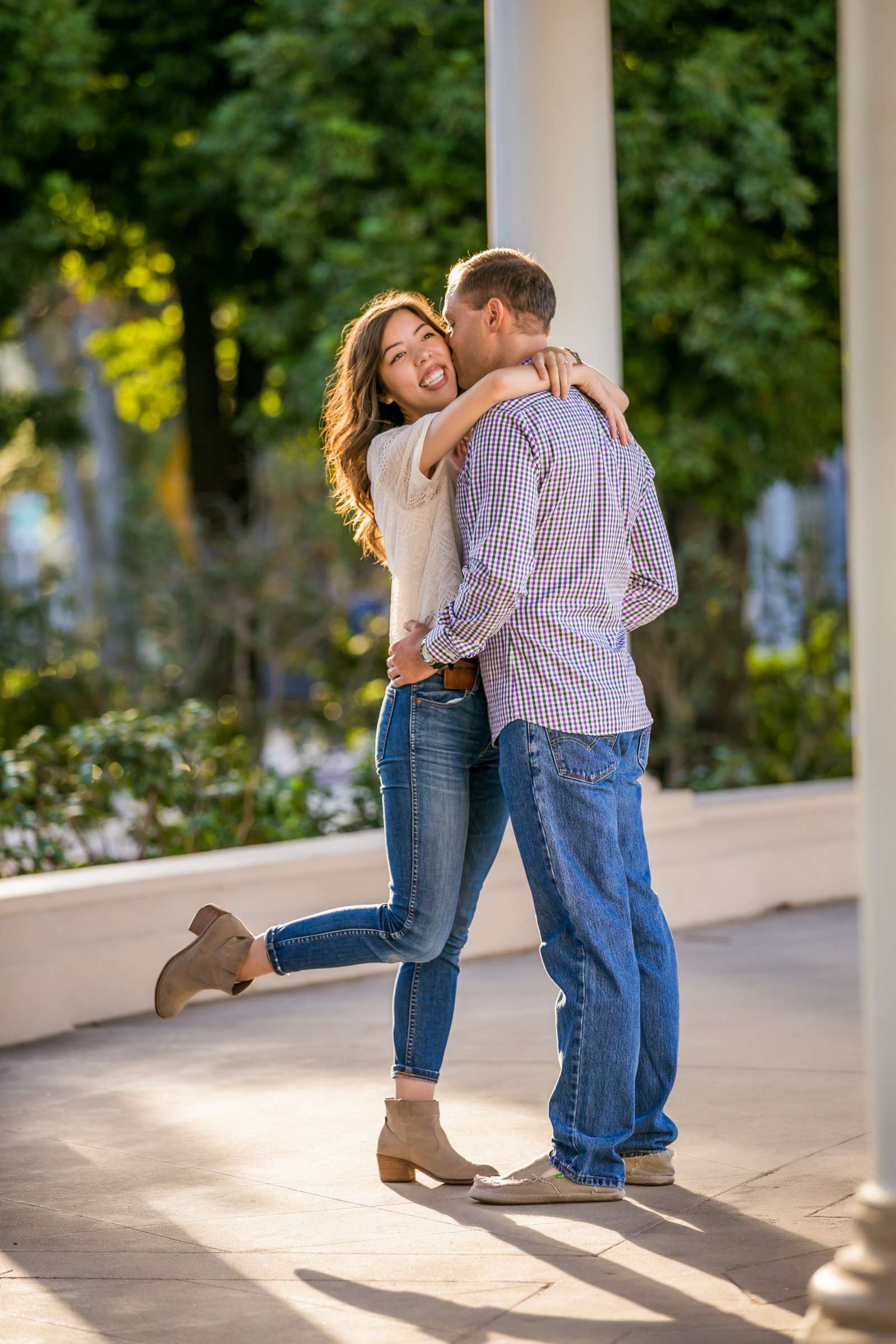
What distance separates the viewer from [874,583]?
8.52 feet

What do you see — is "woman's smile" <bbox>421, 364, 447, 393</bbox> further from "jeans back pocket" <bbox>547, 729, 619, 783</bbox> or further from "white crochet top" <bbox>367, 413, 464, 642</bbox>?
"jeans back pocket" <bbox>547, 729, 619, 783</bbox>

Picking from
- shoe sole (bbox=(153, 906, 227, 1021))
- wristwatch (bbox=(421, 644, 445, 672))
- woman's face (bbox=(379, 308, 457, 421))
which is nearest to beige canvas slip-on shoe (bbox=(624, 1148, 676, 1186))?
shoe sole (bbox=(153, 906, 227, 1021))

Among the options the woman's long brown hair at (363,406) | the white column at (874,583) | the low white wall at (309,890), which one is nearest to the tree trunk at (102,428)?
the low white wall at (309,890)

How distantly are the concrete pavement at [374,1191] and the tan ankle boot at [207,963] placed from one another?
16.1 inches

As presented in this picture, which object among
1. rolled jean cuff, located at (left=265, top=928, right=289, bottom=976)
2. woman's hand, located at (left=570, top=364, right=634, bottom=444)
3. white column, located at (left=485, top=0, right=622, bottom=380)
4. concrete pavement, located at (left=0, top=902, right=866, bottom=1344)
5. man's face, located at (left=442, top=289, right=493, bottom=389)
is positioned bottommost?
concrete pavement, located at (left=0, top=902, right=866, bottom=1344)

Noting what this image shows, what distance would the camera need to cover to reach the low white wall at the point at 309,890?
17.8ft

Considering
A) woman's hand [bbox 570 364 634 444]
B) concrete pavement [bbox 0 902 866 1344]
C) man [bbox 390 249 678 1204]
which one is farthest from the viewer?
woman's hand [bbox 570 364 634 444]

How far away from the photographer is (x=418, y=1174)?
3953 mm

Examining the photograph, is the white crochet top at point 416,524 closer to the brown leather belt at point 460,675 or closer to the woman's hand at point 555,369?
the brown leather belt at point 460,675

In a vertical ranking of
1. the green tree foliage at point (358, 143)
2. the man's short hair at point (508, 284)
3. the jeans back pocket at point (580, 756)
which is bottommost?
the jeans back pocket at point (580, 756)

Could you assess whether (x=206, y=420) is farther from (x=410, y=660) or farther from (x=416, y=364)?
(x=410, y=660)

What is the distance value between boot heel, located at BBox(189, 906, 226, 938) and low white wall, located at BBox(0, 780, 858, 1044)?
5.29 ft

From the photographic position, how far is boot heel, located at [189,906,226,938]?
12.8 ft

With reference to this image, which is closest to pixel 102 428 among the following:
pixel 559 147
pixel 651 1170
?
pixel 559 147
